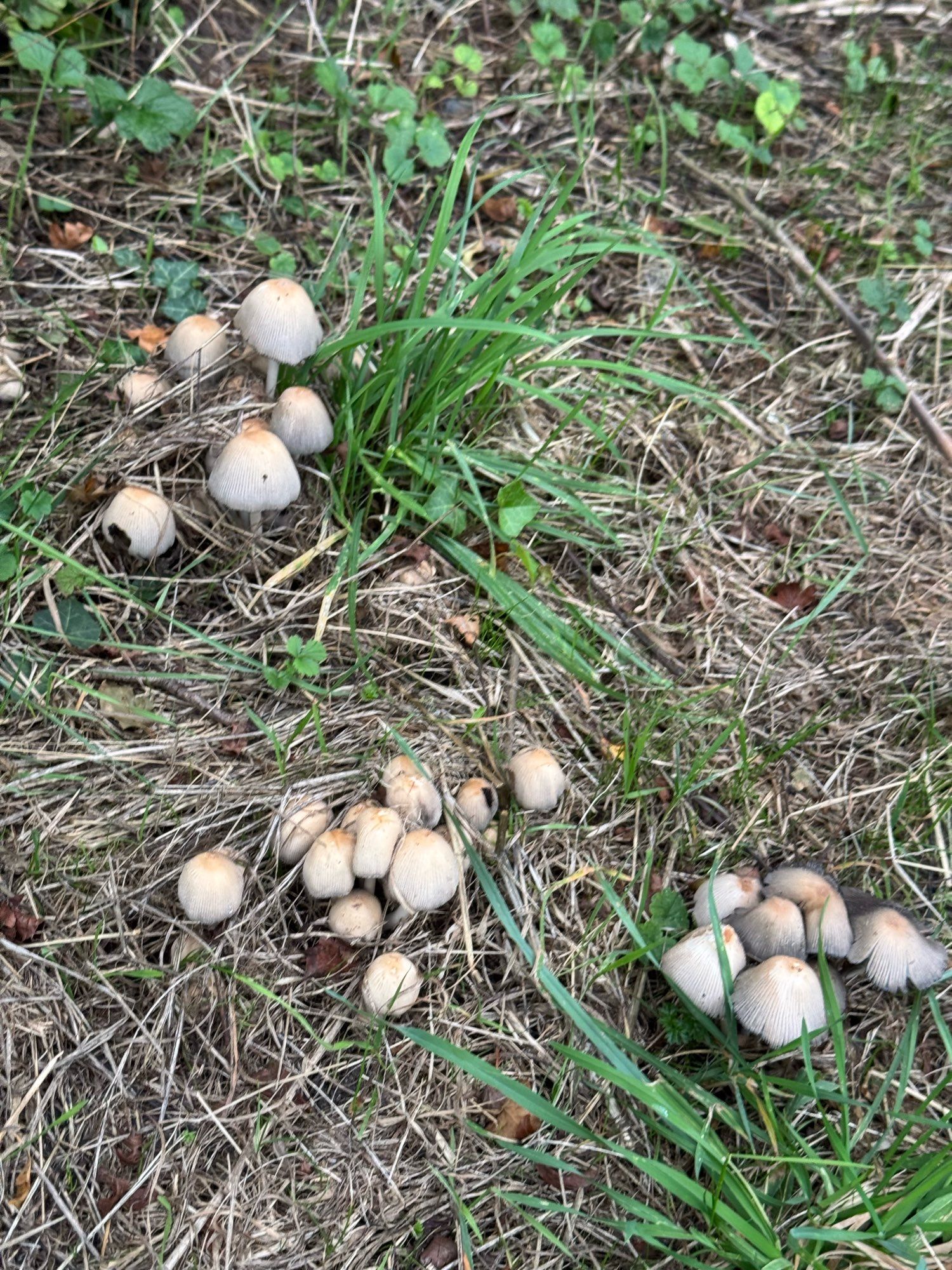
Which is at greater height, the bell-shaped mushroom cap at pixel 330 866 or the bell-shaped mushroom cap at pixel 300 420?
the bell-shaped mushroom cap at pixel 300 420

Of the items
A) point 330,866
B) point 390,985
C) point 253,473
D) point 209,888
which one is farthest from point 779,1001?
point 253,473

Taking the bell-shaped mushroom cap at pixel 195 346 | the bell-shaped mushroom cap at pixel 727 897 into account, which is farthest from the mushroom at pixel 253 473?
the bell-shaped mushroom cap at pixel 727 897

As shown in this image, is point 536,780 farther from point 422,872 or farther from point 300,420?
point 300,420

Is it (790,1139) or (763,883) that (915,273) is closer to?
(763,883)

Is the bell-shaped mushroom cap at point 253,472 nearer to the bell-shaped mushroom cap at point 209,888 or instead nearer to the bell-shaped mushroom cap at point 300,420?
the bell-shaped mushroom cap at point 300,420

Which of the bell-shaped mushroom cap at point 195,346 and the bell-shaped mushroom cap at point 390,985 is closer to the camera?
the bell-shaped mushroom cap at point 390,985

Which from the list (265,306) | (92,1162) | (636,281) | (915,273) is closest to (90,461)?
(265,306)

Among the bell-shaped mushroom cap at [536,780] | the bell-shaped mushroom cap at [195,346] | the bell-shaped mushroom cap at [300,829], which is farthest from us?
the bell-shaped mushroom cap at [195,346]
